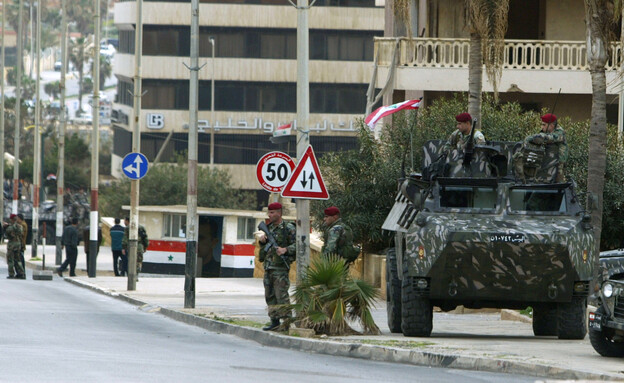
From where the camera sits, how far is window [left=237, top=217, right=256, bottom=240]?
4191cm

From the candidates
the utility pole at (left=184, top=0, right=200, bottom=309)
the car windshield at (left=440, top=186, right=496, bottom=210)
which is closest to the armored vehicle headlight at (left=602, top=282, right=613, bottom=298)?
the car windshield at (left=440, top=186, right=496, bottom=210)

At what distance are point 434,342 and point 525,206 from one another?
89.4 inches

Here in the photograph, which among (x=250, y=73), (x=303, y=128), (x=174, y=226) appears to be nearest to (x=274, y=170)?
(x=303, y=128)

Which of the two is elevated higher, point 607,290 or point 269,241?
point 269,241

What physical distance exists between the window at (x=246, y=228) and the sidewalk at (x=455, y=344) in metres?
15.0

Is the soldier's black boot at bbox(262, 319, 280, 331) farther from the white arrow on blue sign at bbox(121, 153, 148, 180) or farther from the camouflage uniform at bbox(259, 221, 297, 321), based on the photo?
the white arrow on blue sign at bbox(121, 153, 148, 180)

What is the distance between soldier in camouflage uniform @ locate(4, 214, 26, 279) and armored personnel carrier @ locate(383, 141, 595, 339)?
2132 centimetres

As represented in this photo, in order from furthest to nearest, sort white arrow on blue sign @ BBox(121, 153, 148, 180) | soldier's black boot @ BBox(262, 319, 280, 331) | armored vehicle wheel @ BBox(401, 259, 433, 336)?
1. white arrow on blue sign @ BBox(121, 153, 148, 180)
2. soldier's black boot @ BBox(262, 319, 280, 331)
3. armored vehicle wheel @ BBox(401, 259, 433, 336)

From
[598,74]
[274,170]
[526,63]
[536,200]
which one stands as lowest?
[536,200]

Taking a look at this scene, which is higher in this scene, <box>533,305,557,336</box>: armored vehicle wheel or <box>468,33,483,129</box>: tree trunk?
<box>468,33,483,129</box>: tree trunk

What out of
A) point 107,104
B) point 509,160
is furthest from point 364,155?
point 107,104

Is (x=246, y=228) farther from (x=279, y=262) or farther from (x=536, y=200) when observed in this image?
(x=536, y=200)

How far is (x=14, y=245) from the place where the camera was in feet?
120

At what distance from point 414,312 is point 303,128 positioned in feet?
11.1
